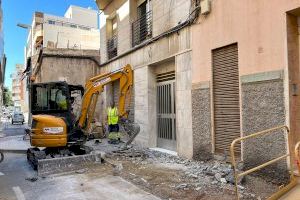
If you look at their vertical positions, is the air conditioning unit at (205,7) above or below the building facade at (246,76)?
above

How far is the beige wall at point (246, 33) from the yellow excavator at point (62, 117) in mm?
2873

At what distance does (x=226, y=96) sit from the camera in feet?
28.6

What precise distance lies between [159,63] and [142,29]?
221cm

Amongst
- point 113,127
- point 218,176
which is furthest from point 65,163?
point 113,127

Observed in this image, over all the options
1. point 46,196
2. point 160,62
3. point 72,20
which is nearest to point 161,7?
point 160,62

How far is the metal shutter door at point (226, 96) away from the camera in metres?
8.41

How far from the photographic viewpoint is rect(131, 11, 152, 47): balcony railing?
13.1 meters

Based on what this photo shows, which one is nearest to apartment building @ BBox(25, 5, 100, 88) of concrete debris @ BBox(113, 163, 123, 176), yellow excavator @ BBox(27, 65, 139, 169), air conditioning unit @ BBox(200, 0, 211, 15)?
yellow excavator @ BBox(27, 65, 139, 169)

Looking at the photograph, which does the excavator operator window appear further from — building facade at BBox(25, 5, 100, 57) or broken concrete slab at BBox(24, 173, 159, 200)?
building facade at BBox(25, 5, 100, 57)

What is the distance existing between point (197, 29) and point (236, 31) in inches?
65.8

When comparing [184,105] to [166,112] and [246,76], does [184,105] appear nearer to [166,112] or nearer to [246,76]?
[166,112]

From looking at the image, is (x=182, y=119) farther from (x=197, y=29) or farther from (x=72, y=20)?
(x=72, y=20)

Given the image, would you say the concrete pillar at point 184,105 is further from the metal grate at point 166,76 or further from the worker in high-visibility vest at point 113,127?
the worker in high-visibility vest at point 113,127

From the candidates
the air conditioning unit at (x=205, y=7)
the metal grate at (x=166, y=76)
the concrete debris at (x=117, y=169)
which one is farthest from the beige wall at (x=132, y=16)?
the concrete debris at (x=117, y=169)
